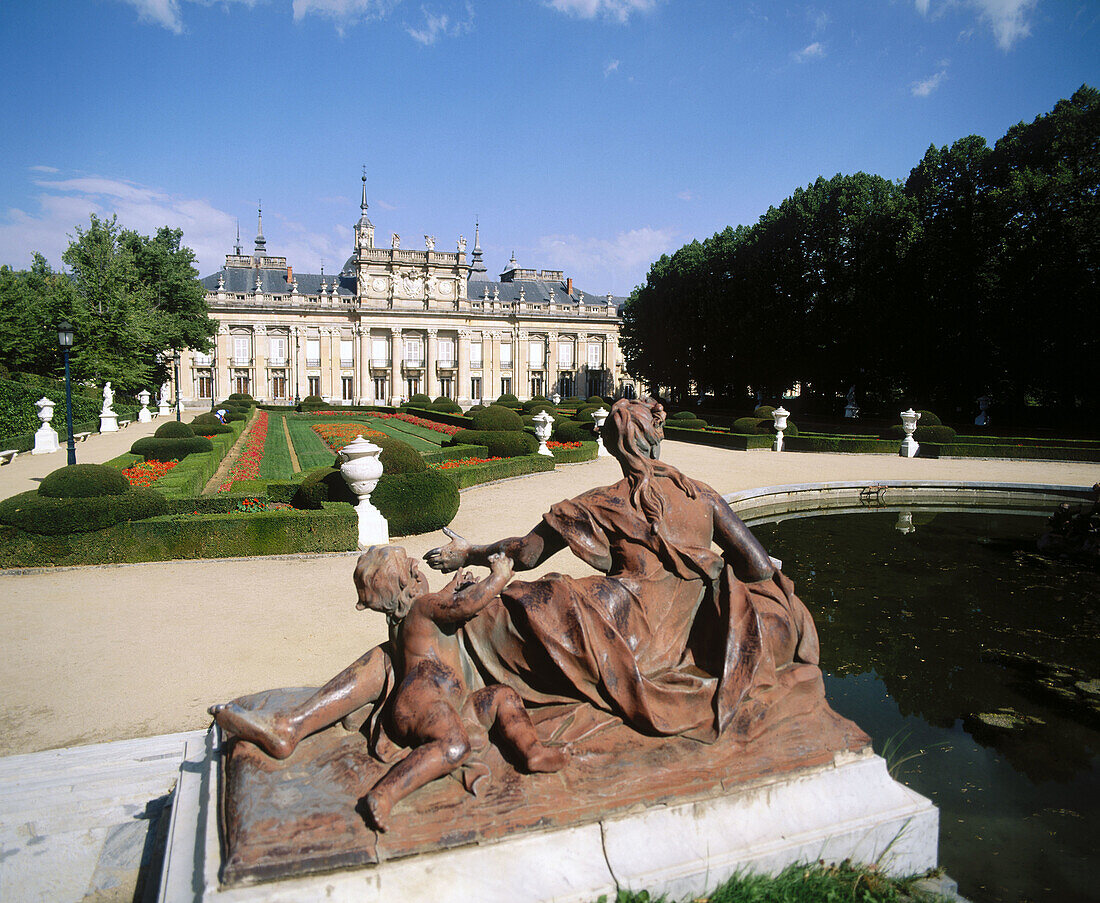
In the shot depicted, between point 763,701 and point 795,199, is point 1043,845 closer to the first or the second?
point 763,701

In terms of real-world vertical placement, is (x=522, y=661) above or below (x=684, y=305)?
below

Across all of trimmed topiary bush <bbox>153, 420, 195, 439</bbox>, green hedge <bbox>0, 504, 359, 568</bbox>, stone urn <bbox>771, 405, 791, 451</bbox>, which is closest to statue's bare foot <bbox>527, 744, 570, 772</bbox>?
green hedge <bbox>0, 504, 359, 568</bbox>

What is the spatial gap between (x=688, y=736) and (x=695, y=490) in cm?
110

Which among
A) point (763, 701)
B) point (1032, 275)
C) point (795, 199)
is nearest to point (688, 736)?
point (763, 701)

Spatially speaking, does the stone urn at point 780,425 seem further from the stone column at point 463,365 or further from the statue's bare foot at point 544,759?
the stone column at point 463,365

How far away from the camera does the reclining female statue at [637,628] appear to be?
2941 mm

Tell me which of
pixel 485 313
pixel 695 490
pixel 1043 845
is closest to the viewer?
pixel 695 490

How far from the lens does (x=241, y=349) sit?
2133 inches

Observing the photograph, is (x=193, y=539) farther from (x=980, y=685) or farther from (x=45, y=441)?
(x=45, y=441)

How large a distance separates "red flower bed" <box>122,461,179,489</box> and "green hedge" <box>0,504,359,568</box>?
107 inches

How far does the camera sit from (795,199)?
31156mm

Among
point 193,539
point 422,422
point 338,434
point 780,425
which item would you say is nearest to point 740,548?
point 193,539

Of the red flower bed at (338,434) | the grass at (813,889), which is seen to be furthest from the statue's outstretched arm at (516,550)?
the red flower bed at (338,434)

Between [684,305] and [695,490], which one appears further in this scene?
[684,305]
